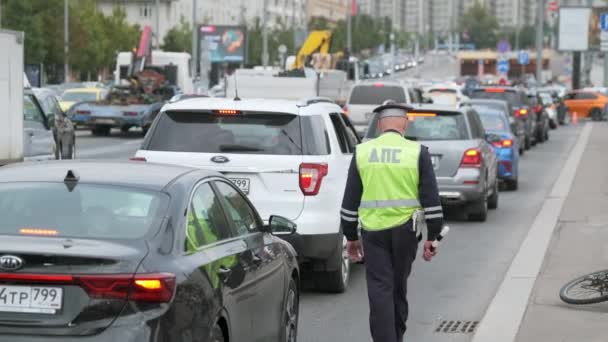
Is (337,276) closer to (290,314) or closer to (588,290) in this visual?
(588,290)

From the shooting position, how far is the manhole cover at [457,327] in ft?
35.5

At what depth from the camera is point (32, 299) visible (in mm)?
6270

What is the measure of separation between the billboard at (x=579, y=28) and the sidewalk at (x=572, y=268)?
58723mm

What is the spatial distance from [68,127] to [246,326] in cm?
2256

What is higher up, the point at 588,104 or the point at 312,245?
the point at 312,245

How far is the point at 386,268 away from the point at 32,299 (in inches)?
114

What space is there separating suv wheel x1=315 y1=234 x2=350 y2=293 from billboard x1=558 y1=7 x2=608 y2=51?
239 ft

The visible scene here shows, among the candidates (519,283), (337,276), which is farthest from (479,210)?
(337,276)

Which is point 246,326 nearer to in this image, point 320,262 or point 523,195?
point 320,262

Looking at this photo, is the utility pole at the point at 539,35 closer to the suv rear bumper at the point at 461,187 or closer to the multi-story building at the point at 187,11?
the multi-story building at the point at 187,11

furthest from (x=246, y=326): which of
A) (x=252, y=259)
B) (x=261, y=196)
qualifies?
(x=261, y=196)

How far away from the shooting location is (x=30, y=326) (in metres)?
6.24

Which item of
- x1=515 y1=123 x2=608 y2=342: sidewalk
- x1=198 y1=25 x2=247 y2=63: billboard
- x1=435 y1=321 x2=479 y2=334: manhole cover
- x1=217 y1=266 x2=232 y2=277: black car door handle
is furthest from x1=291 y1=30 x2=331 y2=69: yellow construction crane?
x1=198 y1=25 x2=247 y2=63: billboard

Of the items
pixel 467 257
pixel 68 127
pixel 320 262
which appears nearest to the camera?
pixel 320 262
